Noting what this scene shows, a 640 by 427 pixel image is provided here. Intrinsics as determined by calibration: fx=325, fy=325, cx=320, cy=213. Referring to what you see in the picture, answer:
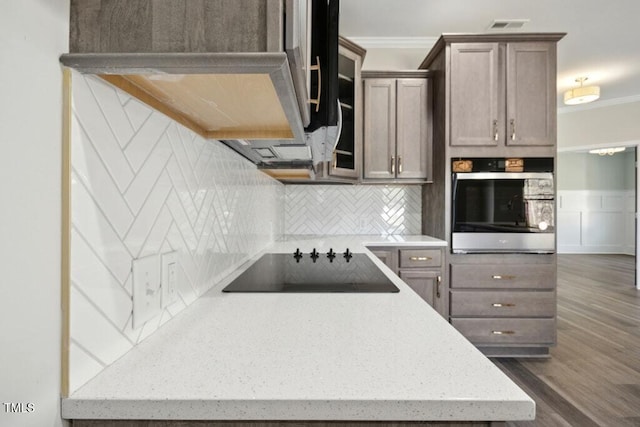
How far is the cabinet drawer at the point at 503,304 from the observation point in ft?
7.68

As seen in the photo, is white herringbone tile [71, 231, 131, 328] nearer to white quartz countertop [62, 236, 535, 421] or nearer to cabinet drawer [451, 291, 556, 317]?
white quartz countertop [62, 236, 535, 421]

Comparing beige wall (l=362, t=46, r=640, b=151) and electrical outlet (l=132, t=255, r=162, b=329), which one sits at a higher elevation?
beige wall (l=362, t=46, r=640, b=151)

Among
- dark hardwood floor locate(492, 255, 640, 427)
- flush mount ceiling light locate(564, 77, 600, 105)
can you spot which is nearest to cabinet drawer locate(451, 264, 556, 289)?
dark hardwood floor locate(492, 255, 640, 427)

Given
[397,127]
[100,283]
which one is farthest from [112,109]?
[397,127]

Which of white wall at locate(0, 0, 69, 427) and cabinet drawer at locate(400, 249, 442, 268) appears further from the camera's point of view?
cabinet drawer at locate(400, 249, 442, 268)

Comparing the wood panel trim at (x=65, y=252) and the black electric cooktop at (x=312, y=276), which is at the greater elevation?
the wood panel trim at (x=65, y=252)

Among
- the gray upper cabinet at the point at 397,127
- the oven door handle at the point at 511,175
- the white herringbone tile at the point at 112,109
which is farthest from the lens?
the gray upper cabinet at the point at 397,127

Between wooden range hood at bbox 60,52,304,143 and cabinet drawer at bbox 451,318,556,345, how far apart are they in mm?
2226

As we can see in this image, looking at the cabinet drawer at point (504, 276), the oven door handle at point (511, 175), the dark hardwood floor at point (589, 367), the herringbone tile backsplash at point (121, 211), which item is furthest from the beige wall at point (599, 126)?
the herringbone tile backsplash at point (121, 211)

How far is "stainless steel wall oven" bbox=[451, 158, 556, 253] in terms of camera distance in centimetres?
233

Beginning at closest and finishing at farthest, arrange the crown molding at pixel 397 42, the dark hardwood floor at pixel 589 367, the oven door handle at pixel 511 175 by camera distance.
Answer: the dark hardwood floor at pixel 589 367 → the oven door handle at pixel 511 175 → the crown molding at pixel 397 42

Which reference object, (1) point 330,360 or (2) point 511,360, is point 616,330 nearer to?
(2) point 511,360

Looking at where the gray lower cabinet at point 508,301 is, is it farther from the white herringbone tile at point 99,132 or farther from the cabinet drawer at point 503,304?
the white herringbone tile at point 99,132

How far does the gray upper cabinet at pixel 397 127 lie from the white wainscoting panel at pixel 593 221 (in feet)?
20.7
